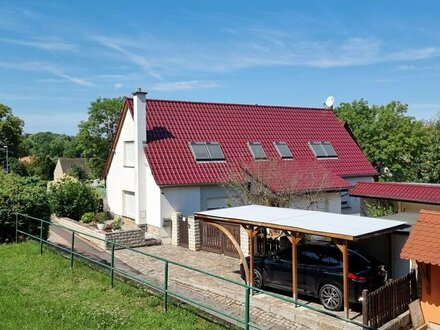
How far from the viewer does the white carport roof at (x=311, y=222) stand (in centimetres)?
1031

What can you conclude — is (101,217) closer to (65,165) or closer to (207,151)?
(207,151)

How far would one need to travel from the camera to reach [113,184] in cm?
2528

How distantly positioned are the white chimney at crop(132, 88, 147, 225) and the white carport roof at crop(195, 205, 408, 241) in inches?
320

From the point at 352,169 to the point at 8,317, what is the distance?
21.8 m

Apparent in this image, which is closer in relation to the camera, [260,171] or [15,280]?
[15,280]

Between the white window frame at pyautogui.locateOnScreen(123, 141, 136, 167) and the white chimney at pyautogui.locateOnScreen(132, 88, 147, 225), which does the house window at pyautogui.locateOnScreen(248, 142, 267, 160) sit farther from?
the white window frame at pyautogui.locateOnScreen(123, 141, 136, 167)

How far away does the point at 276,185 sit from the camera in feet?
65.1

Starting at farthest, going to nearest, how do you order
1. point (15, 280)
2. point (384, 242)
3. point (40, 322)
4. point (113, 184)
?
point (113, 184)
point (384, 242)
point (15, 280)
point (40, 322)

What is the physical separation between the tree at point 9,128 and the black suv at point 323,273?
50.6 m

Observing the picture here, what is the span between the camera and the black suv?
1087 cm

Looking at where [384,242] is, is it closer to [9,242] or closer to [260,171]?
[260,171]

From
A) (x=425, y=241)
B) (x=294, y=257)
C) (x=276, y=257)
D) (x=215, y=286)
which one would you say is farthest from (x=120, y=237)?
(x=425, y=241)

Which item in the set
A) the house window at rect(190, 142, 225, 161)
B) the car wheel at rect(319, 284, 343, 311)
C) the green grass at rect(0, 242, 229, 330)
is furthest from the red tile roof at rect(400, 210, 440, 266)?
the house window at rect(190, 142, 225, 161)

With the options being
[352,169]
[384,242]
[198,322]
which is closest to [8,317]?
[198,322]
